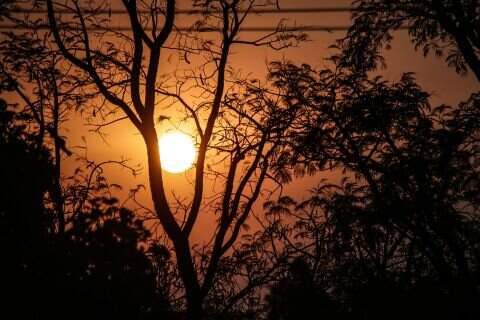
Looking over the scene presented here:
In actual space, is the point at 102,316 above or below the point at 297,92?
below

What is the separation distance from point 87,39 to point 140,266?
4.46 meters

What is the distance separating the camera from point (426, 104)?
392 inches

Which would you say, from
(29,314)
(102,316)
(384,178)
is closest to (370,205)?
(384,178)

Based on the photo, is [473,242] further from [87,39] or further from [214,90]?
[87,39]

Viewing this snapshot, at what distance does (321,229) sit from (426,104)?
534 centimetres

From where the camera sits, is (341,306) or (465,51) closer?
(465,51)

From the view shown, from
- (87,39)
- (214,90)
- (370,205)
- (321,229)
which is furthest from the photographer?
(321,229)

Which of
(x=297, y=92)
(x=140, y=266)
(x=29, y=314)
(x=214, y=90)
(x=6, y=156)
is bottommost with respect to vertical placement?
(x=29, y=314)

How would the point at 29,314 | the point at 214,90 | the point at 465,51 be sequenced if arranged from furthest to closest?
the point at 214,90
the point at 465,51
the point at 29,314

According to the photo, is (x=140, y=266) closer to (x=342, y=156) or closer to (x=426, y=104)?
(x=342, y=156)

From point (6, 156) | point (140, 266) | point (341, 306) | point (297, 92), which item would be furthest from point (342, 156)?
point (341, 306)

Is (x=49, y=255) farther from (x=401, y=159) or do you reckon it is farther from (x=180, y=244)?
(x=401, y=159)

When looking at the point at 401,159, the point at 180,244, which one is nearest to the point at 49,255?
the point at 180,244

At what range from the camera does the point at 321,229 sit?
44.6ft
